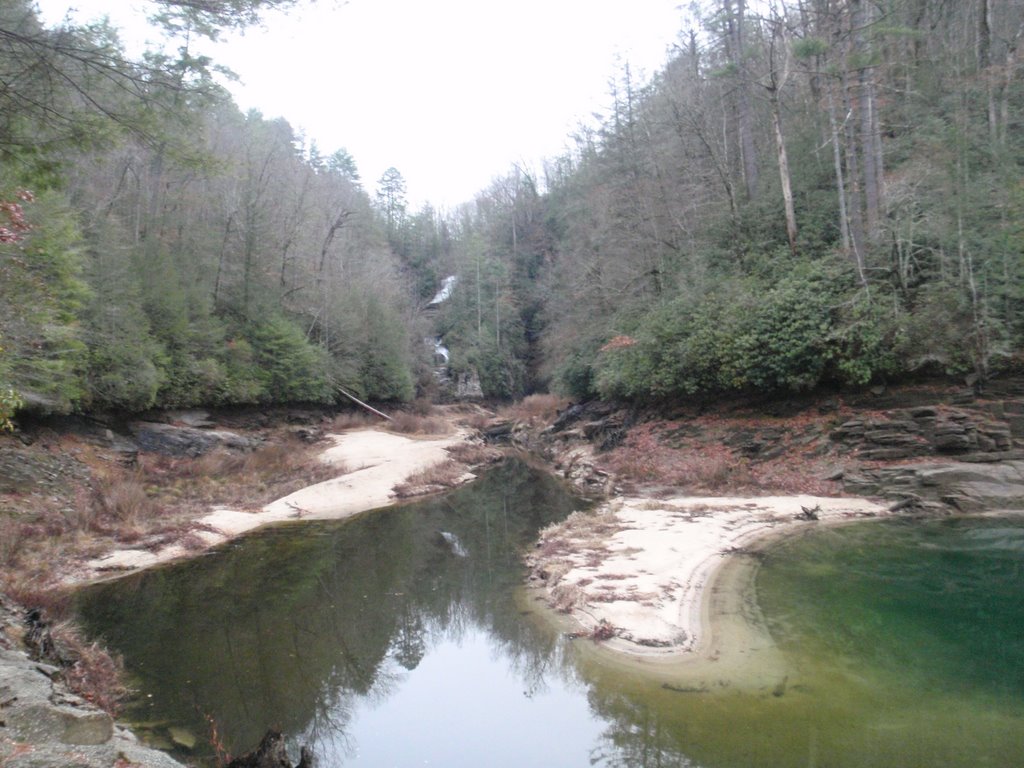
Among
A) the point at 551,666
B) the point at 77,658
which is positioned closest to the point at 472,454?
the point at 551,666

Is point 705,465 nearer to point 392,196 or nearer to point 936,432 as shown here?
point 936,432

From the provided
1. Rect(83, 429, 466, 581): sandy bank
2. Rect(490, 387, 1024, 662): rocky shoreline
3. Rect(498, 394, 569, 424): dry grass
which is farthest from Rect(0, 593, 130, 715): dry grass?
Rect(498, 394, 569, 424): dry grass

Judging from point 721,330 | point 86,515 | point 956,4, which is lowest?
point 86,515

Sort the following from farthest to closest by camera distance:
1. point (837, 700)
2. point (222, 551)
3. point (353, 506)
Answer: point (353, 506)
point (222, 551)
point (837, 700)

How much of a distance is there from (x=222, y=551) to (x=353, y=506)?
4.51m

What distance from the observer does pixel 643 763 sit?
16.7 feet

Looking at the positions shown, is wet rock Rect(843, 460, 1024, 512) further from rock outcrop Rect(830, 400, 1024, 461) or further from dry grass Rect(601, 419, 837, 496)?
dry grass Rect(601, 419, 837, 496)

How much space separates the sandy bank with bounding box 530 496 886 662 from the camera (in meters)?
7.26

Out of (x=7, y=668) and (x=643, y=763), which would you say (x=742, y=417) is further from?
(x=7, y=668)

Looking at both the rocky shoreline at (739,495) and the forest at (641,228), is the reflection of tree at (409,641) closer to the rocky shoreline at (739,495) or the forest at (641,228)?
the rocky shoreline at (739,495)

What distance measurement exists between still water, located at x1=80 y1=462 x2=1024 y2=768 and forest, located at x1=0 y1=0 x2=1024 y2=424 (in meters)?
4.14

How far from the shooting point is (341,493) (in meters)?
16.9

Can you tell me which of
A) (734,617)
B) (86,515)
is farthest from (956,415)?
(86,515)

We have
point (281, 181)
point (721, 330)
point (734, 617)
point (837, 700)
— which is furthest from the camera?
point (281, 181)
